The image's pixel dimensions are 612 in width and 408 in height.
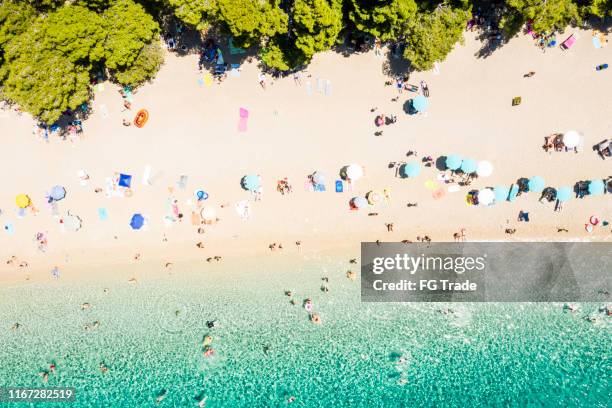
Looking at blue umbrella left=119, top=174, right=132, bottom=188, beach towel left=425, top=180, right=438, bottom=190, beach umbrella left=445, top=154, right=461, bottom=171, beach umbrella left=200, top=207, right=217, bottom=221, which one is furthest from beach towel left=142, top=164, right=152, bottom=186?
beach umbrella left=445, top=154, right=461, bottom=171

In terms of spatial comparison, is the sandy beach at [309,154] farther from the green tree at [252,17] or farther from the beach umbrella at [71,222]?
the green tree at [252,17]

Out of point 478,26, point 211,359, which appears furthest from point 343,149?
point 211,359

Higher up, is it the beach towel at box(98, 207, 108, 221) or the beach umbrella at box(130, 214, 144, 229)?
the beach towel at box(98, 207, 108, 221)

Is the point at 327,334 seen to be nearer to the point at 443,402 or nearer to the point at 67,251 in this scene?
the point at 443,402

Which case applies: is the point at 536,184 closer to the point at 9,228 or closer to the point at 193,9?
the point at 193,9

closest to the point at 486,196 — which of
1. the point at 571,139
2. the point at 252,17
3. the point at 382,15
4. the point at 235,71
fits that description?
the point at 571,139

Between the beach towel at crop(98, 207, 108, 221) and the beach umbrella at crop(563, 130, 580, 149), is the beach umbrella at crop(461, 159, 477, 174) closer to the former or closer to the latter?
the beach umbrella at crop(563, 130, 580, 149)
